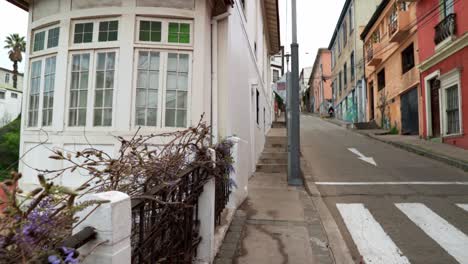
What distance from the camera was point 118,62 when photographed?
5090 mm

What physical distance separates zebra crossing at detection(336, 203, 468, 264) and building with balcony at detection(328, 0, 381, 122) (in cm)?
2095

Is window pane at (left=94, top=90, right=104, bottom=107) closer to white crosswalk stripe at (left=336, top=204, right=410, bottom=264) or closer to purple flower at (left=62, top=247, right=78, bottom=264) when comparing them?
purple flower at (left=62, top=247, right=78, bottom=264)

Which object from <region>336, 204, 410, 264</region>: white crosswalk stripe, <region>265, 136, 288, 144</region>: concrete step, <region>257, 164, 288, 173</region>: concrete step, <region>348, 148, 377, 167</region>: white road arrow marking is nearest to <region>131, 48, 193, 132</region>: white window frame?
<region>336, 204, 410, 264</region>: white crosswalk stripe

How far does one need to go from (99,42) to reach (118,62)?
0.52 meters

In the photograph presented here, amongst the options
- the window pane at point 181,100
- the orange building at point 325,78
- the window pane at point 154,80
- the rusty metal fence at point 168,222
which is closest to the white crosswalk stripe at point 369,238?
the rusty metal fence at point 168,222

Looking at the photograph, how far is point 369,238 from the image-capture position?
4438 mm

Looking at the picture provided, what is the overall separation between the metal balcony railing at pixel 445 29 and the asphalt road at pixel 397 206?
526cm

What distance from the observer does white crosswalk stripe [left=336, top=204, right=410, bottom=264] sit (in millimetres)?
3828

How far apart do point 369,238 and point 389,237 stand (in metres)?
0.30

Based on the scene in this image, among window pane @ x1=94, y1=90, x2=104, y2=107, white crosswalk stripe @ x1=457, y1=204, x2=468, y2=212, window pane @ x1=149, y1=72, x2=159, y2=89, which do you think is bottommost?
white crosswalk stripe @ x1=457, y1=204, x2=468, y2=212

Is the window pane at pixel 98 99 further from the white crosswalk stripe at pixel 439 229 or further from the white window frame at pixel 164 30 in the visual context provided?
the white crosswalk stripe at pixel 439 229

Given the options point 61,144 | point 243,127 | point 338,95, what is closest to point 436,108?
point 243,127

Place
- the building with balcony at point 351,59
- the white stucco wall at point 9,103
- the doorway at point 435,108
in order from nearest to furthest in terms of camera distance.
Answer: the doorway at point 435,108 → the building with balcony at point 351,59 → the white stucco wall at point 9,103

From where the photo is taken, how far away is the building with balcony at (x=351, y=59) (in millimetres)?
25750
